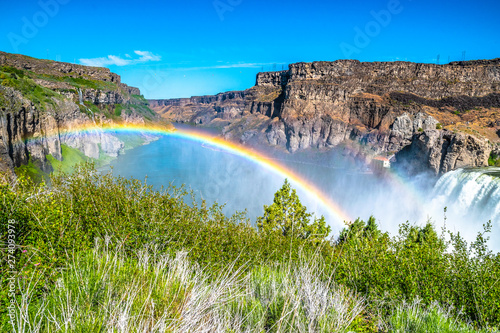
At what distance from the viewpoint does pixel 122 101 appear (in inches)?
5945

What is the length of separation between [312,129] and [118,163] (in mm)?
92584

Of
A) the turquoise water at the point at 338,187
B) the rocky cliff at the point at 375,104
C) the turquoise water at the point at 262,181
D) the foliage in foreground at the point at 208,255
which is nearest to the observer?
the foliage in foreground at the point at 208,255

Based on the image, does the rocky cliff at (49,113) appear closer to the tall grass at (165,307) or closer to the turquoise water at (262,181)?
the turquoise water at (262,181)

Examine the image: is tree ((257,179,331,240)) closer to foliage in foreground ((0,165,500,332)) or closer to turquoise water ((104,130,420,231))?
foliage in foreground ((0,165,500,332))

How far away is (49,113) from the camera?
64812 mm

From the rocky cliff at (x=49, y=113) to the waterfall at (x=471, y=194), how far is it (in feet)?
Result: 175

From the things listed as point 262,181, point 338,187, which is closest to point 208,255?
point 262,181

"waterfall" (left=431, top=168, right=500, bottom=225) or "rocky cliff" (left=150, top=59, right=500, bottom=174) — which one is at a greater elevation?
"rocky cliff" (left=150, top=59, right=500, bottom=174)

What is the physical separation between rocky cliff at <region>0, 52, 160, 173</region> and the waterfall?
5322cm

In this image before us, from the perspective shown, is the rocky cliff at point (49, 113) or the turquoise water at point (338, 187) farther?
the rocky cliff at point (49, 113)

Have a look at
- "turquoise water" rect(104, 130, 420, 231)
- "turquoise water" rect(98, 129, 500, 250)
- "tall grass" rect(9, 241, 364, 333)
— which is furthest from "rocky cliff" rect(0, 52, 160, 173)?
"tall grass" rect(9, 241, 364, 333)

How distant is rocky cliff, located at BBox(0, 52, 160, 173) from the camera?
4322 centimetres

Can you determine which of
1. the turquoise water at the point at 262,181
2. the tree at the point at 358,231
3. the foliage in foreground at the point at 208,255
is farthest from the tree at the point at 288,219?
the turquoise water at the point at 262,181

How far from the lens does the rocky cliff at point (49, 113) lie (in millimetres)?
→ 43219
